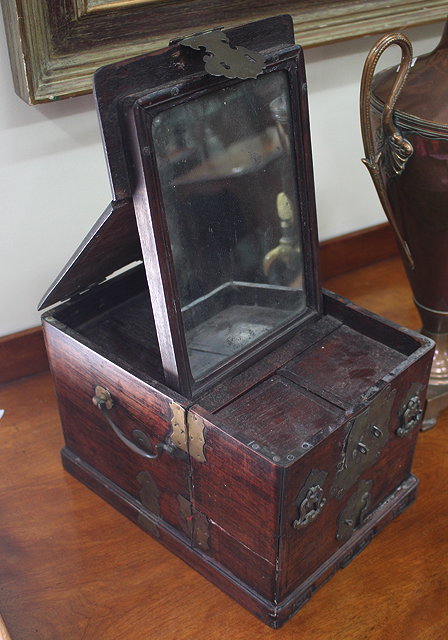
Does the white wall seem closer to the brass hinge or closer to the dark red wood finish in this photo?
the dark red wood finish

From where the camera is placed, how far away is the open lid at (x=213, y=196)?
3.45ft

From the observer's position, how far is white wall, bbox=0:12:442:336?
1428mm

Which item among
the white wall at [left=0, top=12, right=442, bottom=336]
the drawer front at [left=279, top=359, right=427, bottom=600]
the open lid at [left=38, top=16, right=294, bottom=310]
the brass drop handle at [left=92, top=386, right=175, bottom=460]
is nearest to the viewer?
the open lid at [left=38, top=16, right=294, bottom=310]

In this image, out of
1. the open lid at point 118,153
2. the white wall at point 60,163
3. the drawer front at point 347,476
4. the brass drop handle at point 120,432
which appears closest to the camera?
the open lid at point 118,153

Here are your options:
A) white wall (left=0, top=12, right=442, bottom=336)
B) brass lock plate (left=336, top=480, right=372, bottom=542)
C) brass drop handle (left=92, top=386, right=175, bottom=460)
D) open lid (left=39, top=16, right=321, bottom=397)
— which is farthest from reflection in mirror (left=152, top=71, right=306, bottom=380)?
white wall (left=0, top=12, right=442, bottom=336)

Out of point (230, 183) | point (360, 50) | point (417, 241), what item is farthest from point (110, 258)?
point (360, 50)

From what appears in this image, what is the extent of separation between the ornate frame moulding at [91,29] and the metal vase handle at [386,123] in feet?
0.96

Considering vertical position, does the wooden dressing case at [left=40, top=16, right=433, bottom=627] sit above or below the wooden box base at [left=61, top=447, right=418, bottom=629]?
above

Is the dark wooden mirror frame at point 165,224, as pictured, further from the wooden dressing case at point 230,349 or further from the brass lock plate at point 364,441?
the brass lock plate at point 364,441

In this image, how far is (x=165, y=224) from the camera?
1092 millimetres

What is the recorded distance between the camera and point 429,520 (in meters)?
1.38

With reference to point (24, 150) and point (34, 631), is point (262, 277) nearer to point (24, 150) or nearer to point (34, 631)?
point (24, 150)

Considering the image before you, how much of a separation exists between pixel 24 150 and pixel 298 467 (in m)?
0.73

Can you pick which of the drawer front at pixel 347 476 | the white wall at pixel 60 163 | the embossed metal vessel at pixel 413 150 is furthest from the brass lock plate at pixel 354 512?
the white wall at pixel 60 163
